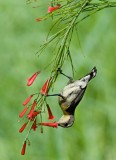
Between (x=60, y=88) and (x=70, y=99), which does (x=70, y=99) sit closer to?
(x=70, y=99)

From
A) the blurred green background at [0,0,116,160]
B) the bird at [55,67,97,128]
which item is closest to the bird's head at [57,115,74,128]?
the bird at [55,67,97,128]

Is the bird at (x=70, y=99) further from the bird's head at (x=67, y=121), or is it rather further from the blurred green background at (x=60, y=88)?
the blurred green background at (x=60, y=88)

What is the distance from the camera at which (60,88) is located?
580 cm

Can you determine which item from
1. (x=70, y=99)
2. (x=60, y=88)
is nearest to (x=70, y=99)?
(x=70, y=99)

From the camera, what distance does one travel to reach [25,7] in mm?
6992

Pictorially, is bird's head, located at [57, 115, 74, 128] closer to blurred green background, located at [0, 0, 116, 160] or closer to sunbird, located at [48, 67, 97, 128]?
sunbird, located at [48, 67, 97, 128]

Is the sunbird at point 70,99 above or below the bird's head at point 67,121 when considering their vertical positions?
above

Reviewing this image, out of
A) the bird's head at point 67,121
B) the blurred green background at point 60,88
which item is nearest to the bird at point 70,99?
the bird's head at point 67,121

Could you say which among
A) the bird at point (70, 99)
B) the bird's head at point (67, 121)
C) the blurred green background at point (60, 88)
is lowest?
the blurred green background at point (60, 88)

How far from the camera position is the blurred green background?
5344mm

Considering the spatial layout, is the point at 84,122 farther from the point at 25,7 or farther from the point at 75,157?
the point at 25,7

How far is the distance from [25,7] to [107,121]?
1.70 m

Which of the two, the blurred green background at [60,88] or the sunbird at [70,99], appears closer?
the sunbird at [70,99]

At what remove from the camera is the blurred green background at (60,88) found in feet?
17.5
